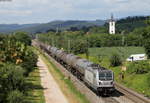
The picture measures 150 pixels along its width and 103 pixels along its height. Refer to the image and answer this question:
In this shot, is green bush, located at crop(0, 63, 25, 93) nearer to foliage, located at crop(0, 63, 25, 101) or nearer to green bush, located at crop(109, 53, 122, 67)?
foliage, located at crop(0, 63, 25, 101)

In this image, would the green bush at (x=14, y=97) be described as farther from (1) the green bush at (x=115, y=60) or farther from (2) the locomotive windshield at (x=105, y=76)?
(1) the green bush at (x=115, y=60)

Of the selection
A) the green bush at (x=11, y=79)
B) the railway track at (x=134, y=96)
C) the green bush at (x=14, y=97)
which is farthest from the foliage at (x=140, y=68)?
the green bush at (x=14, y=97)

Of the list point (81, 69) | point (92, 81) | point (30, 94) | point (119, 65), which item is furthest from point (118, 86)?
point (119, 65)

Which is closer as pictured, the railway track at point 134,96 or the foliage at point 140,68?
the railway track at point 134,96

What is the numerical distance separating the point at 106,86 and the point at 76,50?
8962 centimetres

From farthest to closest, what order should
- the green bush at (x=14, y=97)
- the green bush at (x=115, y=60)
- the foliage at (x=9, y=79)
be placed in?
the green bush at (x=115, y=60)
the foliage at (x=9, y=79)
the green bush at (x=14, y=97)

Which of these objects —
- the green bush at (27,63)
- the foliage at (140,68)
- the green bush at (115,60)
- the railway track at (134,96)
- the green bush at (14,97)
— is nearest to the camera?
the green bush at (14,97)

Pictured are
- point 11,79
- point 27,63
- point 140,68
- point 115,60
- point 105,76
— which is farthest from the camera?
point 115,60

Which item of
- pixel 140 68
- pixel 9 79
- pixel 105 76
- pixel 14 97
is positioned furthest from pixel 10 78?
pixel 140 68

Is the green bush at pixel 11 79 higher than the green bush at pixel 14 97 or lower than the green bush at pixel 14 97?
higher

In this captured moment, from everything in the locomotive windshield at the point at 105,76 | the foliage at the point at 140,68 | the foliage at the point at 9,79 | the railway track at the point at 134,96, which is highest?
the foliage at the point at 9,79

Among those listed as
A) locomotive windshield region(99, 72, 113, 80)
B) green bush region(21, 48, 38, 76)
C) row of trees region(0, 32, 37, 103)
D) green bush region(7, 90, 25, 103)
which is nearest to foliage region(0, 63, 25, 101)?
row of trees region(0, 32, 37, 103)

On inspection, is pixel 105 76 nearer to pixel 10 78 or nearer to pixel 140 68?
pixel 10 78

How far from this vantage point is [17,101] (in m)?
33.8
